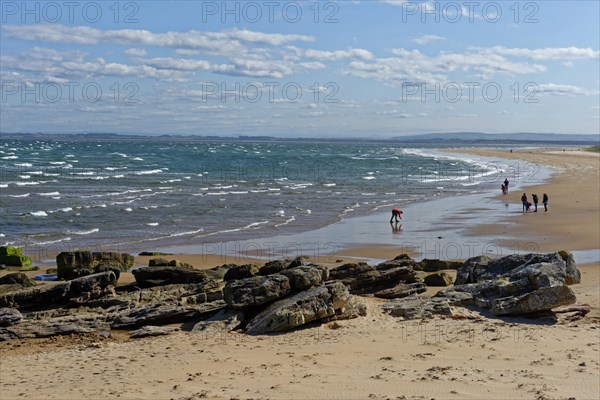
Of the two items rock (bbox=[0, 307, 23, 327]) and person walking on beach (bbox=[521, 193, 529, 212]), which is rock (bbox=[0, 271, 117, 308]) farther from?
person walking on beach (bbox=[521, 193, 529, 212])

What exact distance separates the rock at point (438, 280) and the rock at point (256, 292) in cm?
487

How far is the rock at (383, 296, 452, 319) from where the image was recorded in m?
14.5

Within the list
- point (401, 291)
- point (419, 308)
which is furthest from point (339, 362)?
point (401, 291)

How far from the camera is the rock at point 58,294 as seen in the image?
52.9 feet

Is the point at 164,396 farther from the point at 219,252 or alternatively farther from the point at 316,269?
the point at 219,252

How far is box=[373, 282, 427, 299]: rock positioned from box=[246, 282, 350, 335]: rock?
2.42 meters

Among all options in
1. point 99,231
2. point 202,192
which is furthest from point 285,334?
point 202,192

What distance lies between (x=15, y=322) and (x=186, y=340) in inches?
144

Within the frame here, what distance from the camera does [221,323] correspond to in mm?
14359

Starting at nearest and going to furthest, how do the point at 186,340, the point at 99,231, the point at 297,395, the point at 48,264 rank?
the point at 297,395 < the point at 186,340 < the point at 48,264 < the point at 99,231

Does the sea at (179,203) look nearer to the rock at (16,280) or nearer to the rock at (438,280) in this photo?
the rock at (16,280)

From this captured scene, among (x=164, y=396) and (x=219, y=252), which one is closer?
(x=164, y=396)

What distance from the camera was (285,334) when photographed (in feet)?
44.7

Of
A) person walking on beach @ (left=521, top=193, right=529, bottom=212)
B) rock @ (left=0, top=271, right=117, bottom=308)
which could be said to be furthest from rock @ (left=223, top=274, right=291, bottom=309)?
person walking on beach @ (left=521, top=193, right=529, bottom=212)
